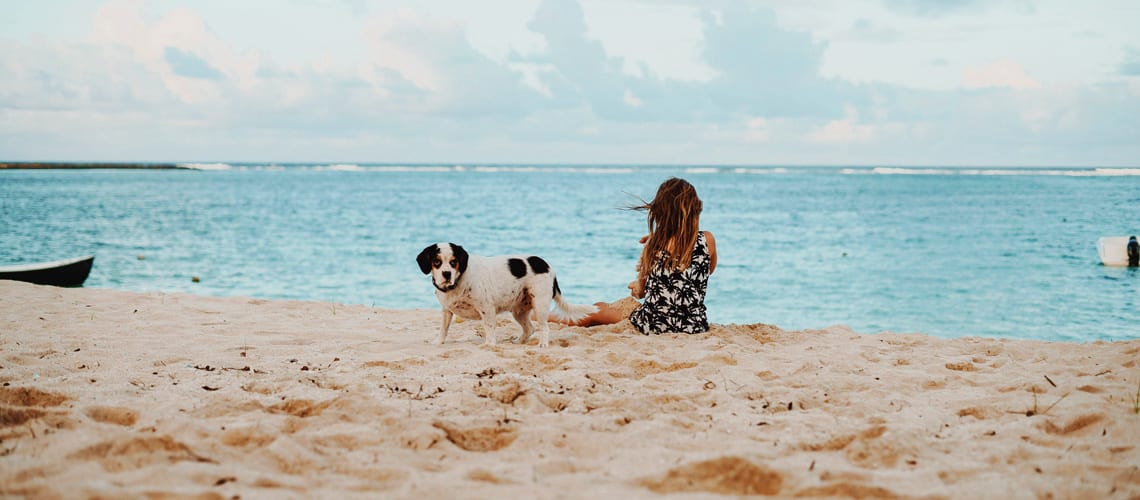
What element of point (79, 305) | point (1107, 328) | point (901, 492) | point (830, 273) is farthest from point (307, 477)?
point (830, 273)

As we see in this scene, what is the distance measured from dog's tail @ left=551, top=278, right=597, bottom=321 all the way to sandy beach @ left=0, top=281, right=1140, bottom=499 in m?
0.45

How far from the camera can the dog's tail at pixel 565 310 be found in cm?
740

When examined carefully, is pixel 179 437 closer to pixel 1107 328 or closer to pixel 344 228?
→ pixel 1107 328

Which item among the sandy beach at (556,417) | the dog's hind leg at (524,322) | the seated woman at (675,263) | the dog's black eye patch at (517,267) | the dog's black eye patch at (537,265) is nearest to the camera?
the sandy beach at (556,417)

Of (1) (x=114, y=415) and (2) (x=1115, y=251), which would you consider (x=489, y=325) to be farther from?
(2) (x=1115, y=251)

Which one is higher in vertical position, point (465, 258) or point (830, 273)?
point (465, 258)

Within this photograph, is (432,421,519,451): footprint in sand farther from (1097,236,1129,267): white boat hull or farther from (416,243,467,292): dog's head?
(1097,236,1129,267): white boat hull

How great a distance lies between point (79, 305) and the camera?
8547 millimetres

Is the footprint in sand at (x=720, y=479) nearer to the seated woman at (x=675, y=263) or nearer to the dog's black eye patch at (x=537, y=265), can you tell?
the dog's black eye patch at (x=537, y=265)

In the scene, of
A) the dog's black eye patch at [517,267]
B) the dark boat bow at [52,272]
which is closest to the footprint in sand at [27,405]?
the dog's black eye patch at [517,267]

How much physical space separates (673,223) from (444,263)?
2377 millimetres

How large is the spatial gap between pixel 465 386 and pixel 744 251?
19.1 metres

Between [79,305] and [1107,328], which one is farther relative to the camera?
[1107,328]

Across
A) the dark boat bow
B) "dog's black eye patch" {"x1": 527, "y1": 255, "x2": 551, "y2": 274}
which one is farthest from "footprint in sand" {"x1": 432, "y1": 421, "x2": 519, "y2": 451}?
the dark boat bow
